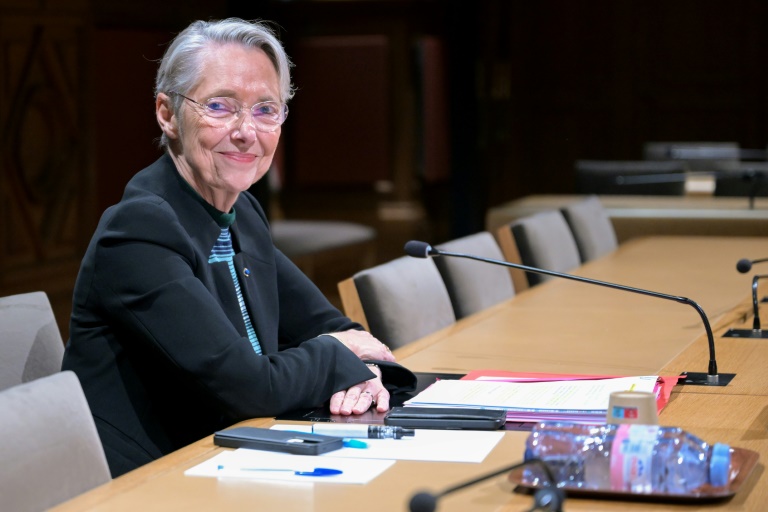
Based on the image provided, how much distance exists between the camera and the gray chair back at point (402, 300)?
9.45 ft

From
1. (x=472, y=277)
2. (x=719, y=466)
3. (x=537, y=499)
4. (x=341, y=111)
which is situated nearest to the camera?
(x=537, y=499)

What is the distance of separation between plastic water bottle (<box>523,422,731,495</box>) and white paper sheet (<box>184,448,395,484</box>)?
9.2 inches

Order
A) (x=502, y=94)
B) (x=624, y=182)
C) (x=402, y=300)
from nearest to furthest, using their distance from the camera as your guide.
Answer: (x=402, y=300) → (x=624, y=182) → (x=502, y=94)

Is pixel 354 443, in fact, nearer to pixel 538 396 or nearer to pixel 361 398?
pixel 361 398

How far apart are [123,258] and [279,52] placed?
547mm

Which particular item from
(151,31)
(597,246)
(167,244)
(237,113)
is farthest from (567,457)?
(151,31)

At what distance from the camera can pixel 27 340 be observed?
2.26m

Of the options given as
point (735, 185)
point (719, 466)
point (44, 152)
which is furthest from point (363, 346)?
point (735, 185)

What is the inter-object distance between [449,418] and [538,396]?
236mm

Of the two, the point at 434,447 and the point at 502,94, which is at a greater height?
the point at 502,94

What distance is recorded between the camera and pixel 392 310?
2.91m

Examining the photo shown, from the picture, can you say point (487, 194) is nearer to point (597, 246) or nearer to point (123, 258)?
point (597, 246)

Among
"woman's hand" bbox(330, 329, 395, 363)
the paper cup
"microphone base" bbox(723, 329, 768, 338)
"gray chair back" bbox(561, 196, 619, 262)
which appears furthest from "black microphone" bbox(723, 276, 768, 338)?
"gray chair back" bbox(561, 196, 619, 262)

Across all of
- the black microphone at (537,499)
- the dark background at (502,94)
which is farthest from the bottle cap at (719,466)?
the dark background at (502,94)
